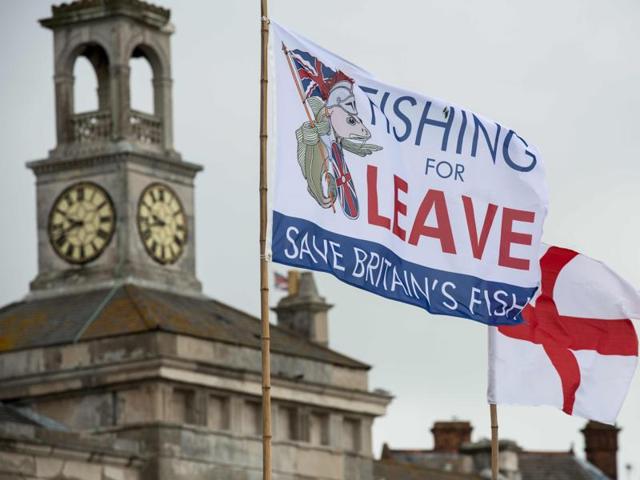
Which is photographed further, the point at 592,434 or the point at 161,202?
the point at 592,434

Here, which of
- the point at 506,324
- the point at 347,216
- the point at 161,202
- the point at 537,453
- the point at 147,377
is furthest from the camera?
the point at 537,453

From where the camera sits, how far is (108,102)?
80.7 meters

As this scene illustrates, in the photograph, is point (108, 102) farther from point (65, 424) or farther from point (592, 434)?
point (592, 434)

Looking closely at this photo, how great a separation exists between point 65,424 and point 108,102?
8.91 m

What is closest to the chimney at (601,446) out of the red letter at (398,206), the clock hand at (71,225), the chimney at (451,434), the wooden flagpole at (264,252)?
the chimney at (451,434)

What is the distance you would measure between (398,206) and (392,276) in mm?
880

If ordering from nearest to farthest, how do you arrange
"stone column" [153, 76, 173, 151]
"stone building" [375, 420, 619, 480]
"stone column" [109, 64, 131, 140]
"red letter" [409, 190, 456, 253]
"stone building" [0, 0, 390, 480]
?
"red letter" [409, 190, 456, 253] < "stone building" [0, 0, 390, 480] < "stone column" [109, 64, 131, 140] < "stone column" [153, 76, 173, 151] < "stone building" [375, 420, 619, 480]

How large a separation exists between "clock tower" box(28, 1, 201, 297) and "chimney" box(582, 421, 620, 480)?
41.9 metres

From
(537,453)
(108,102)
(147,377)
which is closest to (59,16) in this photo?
(108,102)

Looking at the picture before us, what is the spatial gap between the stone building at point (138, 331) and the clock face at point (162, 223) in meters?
0.04

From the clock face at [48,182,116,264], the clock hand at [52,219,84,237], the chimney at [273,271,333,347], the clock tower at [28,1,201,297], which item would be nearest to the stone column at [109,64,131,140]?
the clock tower at [28,1,201,297]

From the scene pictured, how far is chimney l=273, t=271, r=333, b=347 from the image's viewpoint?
87.6 m

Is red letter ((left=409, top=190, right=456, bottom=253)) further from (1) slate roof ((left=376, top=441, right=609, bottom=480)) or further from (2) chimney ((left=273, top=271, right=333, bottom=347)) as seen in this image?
(1) slate roof ((left=376, top=441, right=609, bottom=480))

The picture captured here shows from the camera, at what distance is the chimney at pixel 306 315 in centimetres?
8762
